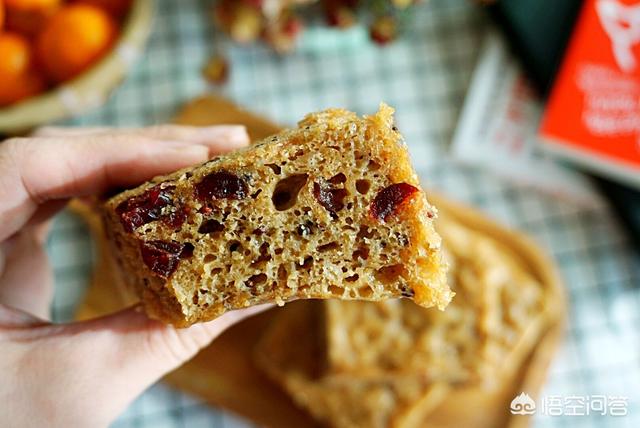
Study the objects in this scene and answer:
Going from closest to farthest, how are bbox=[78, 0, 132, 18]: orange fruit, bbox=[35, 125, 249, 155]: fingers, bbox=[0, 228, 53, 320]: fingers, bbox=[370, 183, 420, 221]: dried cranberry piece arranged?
1. bbox=[370, 183, 420, 221]: dried cranberry piece
2. bbox=[35, 125, 249, 155]: fingers
3. bbox=[0, 228, 53, 320]: fingers
4. bbox=[78, 0, 132, 18]: orange fruit

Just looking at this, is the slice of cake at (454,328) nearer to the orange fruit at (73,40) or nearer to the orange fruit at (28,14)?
the orange fruit at (73,40)

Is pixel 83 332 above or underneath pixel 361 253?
underneath

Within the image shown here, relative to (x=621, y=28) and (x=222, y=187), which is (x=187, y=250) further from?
(x=621, y=28)

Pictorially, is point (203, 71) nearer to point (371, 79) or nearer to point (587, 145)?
point (371, 79)

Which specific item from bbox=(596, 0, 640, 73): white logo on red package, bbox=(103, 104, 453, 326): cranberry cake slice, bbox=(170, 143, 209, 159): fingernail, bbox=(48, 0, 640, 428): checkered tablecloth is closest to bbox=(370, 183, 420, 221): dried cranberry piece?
bbox=(103, 104, 453, 326): cranberry cake slice

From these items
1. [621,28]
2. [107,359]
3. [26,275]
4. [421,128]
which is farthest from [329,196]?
[621,28]

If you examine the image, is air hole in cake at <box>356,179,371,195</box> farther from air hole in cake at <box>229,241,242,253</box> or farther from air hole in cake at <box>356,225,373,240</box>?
air hole in cake at <box>229,241,242,253</box>
